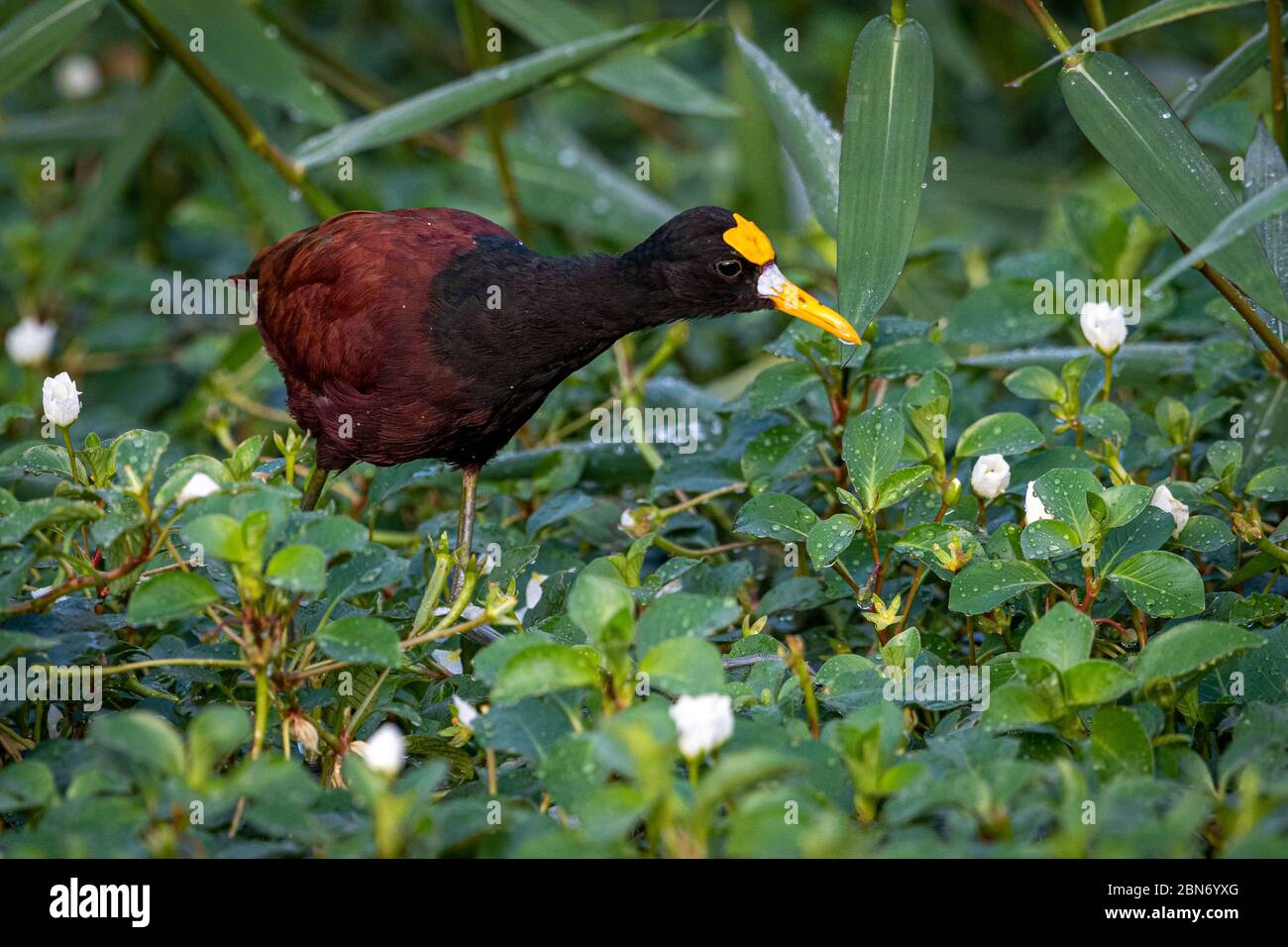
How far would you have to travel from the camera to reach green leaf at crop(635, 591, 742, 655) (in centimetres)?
197

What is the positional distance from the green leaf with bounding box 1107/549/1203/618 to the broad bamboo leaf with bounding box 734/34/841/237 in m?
1.05

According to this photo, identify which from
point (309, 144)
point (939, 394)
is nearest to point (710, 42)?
point (309, 144)

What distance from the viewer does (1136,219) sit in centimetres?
357

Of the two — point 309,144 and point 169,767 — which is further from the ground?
point 309,144

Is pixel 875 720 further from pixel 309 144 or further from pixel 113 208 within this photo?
pixel 113 208

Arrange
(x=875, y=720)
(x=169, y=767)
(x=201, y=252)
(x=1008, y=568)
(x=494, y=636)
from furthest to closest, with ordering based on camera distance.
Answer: (x=201, y=252) → (x=494, y=636) → (x=1008, y=568) → (x=875, y=720) → (x=169, y=767)

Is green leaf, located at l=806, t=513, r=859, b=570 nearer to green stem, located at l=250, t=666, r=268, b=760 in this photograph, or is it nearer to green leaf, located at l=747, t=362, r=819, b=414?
green leaf, located at l=747, t=362, r=819, b=414

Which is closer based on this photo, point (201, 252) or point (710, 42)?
point (201, 252)

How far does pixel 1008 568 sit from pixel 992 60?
4935mm

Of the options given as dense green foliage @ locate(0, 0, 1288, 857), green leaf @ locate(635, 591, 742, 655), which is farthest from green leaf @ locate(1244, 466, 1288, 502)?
green leaf @ locate(635, 591, 742, 655)

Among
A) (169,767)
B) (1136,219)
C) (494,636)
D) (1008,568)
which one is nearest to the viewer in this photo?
(169,767)

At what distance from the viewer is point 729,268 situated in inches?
111

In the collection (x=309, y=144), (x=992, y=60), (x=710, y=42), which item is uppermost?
(x=710, y=42)

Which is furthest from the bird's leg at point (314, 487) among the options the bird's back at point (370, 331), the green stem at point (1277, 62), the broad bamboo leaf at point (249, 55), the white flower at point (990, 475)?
the green stem at point (1277, 62)
